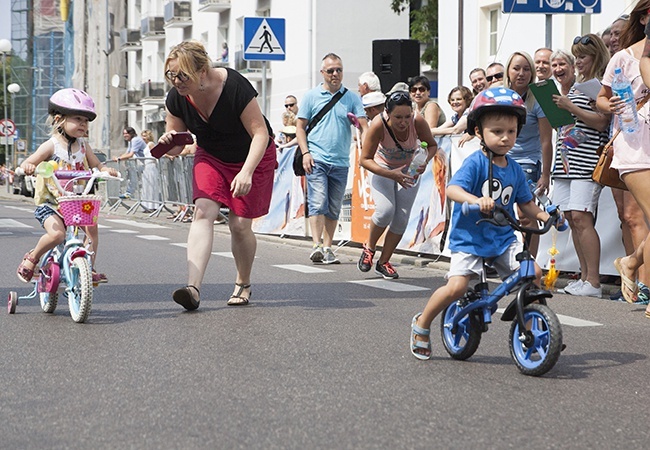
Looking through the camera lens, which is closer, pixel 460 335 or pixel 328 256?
pixel 460 335

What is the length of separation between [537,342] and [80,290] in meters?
3.11

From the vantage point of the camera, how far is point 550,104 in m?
9.60

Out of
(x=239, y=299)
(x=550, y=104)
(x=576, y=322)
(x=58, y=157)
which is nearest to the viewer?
(x=576, y=322)

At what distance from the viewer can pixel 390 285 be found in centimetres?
1027

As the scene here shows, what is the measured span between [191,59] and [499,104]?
2.64 meters

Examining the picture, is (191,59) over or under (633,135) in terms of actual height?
over

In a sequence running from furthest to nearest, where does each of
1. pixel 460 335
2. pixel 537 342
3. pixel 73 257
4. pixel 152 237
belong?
pixel 152 237 < pixel 73 257 < pixel 460 335 < pixel 537 342

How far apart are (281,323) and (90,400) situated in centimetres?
263

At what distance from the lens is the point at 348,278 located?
10969 mm

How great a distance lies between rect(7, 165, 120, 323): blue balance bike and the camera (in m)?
7.59

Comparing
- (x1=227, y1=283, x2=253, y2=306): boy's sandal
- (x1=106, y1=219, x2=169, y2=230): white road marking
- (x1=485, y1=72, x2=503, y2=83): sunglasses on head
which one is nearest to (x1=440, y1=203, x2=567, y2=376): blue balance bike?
(x1=227, y1=283, x2=253, y2=306): boy's sandal

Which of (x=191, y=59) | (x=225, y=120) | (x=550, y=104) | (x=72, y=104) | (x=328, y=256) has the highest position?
(x=191, y=59)

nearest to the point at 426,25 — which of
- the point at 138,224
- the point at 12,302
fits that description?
the point at 138,224

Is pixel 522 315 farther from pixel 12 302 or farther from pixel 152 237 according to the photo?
pixel 152 237
